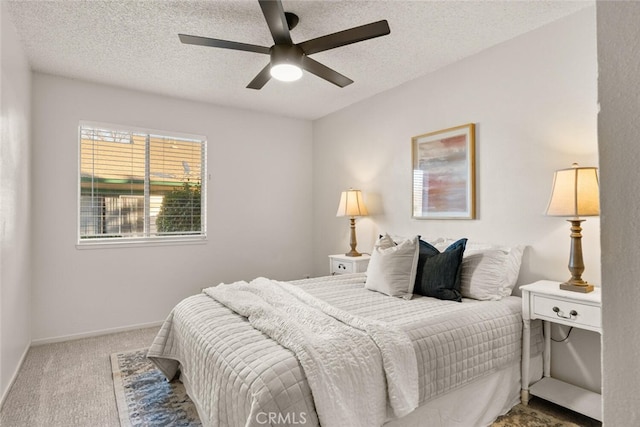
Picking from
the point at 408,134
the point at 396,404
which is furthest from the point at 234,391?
the point at 408,134

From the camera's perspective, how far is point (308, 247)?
4938 millimetres

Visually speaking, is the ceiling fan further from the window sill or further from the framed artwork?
the window sill

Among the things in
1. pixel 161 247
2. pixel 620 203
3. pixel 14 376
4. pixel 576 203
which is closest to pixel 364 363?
pixel 620 203

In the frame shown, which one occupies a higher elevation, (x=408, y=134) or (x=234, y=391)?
(x=408, y=134)

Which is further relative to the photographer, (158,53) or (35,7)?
(158,53)

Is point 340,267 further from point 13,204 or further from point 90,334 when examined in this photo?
point 13,204

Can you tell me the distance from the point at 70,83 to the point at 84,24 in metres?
1.25

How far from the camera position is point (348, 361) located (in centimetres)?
151

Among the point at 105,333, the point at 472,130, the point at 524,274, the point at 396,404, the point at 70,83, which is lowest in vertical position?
the point at 105,333

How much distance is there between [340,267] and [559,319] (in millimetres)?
2184

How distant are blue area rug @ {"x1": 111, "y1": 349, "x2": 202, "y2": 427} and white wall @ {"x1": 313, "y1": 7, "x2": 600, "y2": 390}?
7.91 ft

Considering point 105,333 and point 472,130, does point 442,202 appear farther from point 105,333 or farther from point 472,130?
point 105,333

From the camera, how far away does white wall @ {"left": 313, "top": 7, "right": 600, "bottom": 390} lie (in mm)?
2291

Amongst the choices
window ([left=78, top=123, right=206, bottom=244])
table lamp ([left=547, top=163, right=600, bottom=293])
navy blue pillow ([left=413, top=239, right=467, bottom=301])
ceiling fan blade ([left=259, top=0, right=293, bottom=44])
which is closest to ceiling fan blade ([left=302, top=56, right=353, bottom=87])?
ceiling fan blade ([left=259, top=0, right=293, bottom=44])
